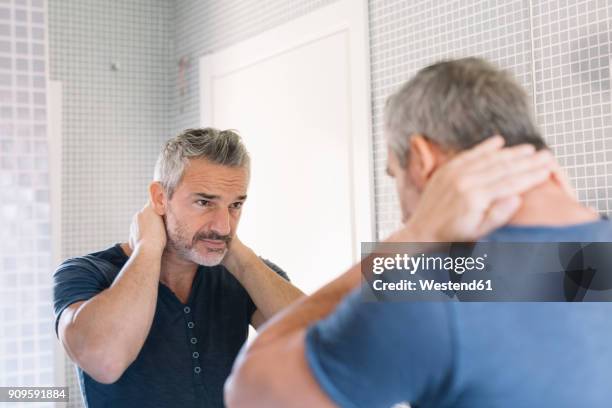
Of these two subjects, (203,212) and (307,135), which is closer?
(203,212)

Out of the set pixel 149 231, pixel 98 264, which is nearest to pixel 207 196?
pixel 149 231

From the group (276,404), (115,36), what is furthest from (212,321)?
(115,36)

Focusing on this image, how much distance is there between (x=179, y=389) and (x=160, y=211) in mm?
400

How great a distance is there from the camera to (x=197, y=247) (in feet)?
4.99

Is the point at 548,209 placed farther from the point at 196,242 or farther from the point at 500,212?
the point at 196,242

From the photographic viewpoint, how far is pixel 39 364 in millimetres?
1886

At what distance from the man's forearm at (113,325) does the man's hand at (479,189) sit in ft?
2.77

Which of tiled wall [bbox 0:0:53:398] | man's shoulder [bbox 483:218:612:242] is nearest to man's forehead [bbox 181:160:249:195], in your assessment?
tiled wall [bbox 0:0:53:398]

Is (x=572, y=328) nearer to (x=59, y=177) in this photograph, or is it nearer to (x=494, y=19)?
(x=494, y=19)

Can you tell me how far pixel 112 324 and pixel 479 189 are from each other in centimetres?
91

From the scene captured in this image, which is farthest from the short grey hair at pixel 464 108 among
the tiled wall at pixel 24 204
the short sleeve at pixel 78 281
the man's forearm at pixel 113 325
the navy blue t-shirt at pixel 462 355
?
the tiled wall at pixel 24 204

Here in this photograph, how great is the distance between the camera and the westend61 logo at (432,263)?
0.66 meters

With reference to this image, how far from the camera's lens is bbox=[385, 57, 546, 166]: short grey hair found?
654mm

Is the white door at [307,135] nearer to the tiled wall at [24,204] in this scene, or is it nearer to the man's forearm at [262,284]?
the man's forearm at [262,284]
